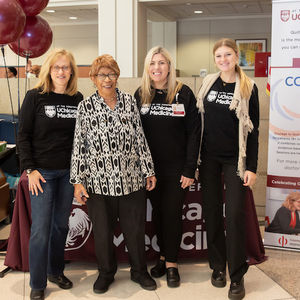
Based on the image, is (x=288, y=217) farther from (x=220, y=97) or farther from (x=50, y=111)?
(x=50, y=111)

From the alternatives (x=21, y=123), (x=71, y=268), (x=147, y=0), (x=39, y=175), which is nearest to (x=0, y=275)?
(x=71, y=268)

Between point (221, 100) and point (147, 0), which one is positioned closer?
point (221, 100)

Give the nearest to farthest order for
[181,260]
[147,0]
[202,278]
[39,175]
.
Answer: [39,175] → [202,278] → [181,260] → [147,0]

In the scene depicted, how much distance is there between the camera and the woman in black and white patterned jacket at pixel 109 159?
7.64 feet

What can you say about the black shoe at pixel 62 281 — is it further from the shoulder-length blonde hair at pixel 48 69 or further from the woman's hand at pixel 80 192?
the shoulder-length blonde hair at pixel 48 69

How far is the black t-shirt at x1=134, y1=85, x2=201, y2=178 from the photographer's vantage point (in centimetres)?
246

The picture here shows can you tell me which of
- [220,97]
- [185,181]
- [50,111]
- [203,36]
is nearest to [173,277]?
[185,181]

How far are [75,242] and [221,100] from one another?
4.73 feet

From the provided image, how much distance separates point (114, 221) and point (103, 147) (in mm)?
486

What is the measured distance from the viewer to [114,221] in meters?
2.52

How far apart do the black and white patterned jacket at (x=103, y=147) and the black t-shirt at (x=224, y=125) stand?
0.45m

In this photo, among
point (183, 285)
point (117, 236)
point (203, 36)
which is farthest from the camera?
point (203, 36)

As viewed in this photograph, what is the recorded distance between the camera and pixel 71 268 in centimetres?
296

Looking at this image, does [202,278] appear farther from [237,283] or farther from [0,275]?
[0,275]
